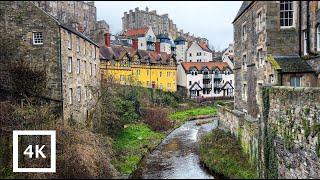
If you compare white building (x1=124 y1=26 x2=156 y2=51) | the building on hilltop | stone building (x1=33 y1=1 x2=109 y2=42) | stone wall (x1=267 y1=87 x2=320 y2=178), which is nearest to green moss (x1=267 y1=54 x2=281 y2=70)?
stone wall (x1=267 y1=87 x2=320 y2=178)

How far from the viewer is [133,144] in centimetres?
2664

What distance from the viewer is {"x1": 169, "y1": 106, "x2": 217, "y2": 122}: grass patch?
4169 centimetres

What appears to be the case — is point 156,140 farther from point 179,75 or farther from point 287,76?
point 179,75

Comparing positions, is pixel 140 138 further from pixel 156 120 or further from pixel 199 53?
pixel 199 53

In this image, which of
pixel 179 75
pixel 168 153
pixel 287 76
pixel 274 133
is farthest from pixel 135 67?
pixel 274 133

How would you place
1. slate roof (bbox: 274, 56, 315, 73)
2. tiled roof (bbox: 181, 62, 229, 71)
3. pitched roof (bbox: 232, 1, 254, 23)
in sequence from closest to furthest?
slate roof (bbox: 274, 56, 315, 73) < pitched roof (bbox: 232, 1, 254, 23) < tiled roof (bbox: 181, 62, 229, 71)

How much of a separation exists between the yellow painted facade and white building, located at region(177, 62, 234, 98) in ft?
6.09

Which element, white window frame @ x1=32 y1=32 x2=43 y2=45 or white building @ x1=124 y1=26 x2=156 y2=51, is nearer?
white window frame @ x1=32 y1=32 x2=43 y2=45

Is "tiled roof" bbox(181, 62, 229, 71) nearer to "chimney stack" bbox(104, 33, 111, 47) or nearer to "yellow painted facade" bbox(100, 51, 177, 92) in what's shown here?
"yellow painted facade" bbox(100, 51, 177, 92)

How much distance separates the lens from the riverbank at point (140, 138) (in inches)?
797

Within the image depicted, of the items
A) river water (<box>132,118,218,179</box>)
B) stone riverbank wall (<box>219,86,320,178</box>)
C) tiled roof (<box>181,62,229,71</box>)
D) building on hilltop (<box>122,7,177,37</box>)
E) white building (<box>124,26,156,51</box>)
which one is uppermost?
building on hilltop (<box>122,7,177,37</box>)

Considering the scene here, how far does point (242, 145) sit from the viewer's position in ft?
61.0

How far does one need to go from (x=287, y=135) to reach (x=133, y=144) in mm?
14626

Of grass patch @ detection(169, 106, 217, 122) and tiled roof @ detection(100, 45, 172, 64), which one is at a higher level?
tiled roof @ detection(100, 45, 172, 64)
